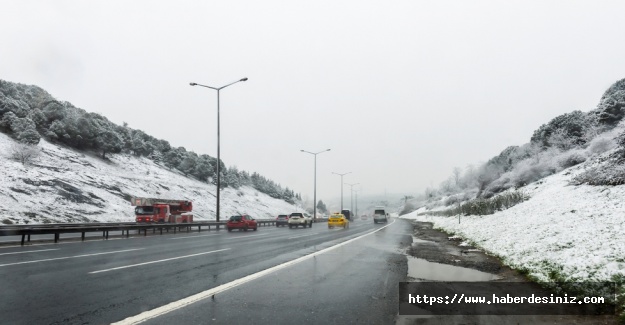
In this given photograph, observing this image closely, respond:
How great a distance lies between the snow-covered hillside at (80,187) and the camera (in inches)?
1283

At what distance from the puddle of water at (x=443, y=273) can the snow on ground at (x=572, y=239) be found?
113 cm

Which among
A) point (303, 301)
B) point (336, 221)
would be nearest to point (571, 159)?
point (336, 221)

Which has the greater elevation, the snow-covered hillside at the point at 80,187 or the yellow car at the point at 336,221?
the snow-covered hillside at the point at 80,187

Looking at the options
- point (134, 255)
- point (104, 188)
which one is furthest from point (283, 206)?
point (134, 255)

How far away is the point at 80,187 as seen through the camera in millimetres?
41156

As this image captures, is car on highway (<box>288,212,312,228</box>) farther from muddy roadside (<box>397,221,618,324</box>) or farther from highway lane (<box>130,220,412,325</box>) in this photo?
highway lane (<box>130,220,412,325</box>)

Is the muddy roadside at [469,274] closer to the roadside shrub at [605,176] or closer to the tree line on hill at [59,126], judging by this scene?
the roadside shrub at [605,176]

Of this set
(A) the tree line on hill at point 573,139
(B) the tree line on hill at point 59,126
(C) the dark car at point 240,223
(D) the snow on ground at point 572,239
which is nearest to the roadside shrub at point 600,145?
(A) the tree line on hill at point 573,139

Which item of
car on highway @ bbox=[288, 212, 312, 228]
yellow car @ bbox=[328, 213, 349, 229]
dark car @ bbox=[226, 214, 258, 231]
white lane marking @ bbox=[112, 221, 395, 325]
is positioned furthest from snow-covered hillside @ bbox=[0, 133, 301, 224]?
white lane marking @ bbox=[112, 221, 395, 325]

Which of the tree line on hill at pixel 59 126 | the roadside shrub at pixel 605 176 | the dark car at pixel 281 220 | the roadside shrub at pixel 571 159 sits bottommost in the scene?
the dark car at pixel 281 220

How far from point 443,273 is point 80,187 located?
42194 mm

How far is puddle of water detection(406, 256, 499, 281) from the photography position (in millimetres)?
8703

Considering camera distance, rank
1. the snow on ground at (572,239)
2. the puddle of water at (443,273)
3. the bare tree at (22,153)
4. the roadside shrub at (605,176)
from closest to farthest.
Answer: the snow on ground at (572,239) < the puddle of water at (443,273) < the roadside shrub at (605,176) < the bare tree at (22,153)

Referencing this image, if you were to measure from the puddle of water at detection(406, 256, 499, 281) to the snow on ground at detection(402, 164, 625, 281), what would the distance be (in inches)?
44.6
